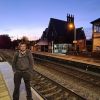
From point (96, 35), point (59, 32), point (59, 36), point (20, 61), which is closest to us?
point (20, 61)

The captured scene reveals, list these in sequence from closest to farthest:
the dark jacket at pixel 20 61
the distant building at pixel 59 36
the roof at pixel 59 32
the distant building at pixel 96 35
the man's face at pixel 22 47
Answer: the man's face at pixel 22 47, the dark jacket at pixel 20 61, the distant building at pixel 96 35, the distant building at pixel 59 36, the roof at pixel 59 32

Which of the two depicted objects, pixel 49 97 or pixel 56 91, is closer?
pixel 49 97

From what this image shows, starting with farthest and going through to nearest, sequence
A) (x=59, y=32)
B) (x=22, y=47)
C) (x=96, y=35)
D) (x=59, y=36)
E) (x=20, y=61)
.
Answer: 1. (x=59, y=32)
2. (x=59, y=36)
3. (x=96, y=35)
4. (x=20, y=61)
5. (x=22, y=47)

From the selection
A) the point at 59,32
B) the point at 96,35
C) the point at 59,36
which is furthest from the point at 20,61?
the point at 59,32

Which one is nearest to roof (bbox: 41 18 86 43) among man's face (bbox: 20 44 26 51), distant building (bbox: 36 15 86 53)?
distant building (bbox: 36 15 86 53)

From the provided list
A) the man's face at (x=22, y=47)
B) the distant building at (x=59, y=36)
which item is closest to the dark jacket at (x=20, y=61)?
the man's face at (x=22, y=47)

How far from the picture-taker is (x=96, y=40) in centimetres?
3581

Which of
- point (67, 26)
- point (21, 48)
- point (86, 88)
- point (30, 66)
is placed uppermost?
point (67, 26)

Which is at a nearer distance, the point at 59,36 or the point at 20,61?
the point at 20,61

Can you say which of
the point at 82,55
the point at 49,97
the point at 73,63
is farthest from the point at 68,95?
the point at 82,55

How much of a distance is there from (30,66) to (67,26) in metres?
51.5

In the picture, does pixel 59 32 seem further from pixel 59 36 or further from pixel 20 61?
pixel 20 61

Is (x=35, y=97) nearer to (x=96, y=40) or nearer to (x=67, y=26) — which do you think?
(x=96, y=40)

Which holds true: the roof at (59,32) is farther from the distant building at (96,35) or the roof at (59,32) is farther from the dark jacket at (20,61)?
the dark jacket at (20,61)
